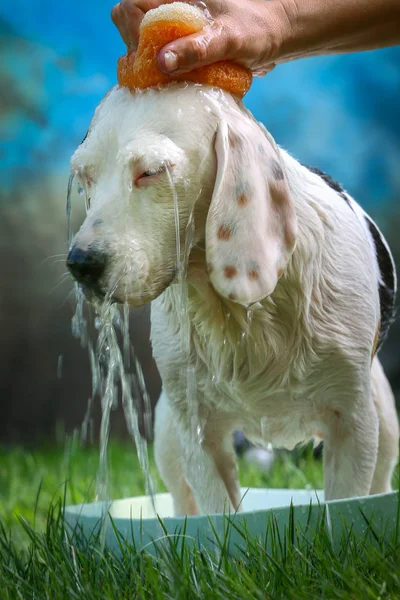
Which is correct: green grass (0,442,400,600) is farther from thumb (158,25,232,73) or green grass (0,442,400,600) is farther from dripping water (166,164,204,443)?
thumb (158,25,232,73)

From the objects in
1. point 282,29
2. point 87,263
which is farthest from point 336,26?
point 87,263

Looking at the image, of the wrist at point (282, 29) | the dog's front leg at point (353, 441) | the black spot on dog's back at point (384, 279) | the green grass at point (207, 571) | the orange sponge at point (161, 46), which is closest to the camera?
the green grass at point (207, 571)

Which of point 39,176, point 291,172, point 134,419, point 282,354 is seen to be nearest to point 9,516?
point 134,419

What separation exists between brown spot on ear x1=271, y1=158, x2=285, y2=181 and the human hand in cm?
26

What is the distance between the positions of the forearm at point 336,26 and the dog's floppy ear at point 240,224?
0.38 metres

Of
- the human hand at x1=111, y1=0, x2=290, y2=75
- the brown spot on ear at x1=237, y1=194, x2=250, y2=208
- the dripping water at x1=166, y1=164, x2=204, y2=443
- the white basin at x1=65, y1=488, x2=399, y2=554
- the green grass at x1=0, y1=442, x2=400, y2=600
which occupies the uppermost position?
the human hand at x1=111, y1=0, x2=290, y2=75

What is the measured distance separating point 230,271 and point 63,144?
4583 millimetres

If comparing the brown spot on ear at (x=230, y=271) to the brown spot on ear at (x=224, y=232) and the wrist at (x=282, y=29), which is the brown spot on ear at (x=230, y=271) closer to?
the brown spot on ear at (x=224, y=232)

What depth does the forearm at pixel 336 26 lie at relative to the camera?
1994mm

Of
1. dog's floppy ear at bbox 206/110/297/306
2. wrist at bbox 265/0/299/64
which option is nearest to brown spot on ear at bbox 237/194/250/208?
dog's floppy ear at bbox 206/110/297/306

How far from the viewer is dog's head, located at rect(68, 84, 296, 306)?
168cm

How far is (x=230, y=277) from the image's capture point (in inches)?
68.4

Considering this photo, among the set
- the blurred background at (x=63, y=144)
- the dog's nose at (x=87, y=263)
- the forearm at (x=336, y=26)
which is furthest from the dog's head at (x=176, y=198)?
the blurred background at (x=63, y=144)

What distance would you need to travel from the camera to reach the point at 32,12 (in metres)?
5.85
